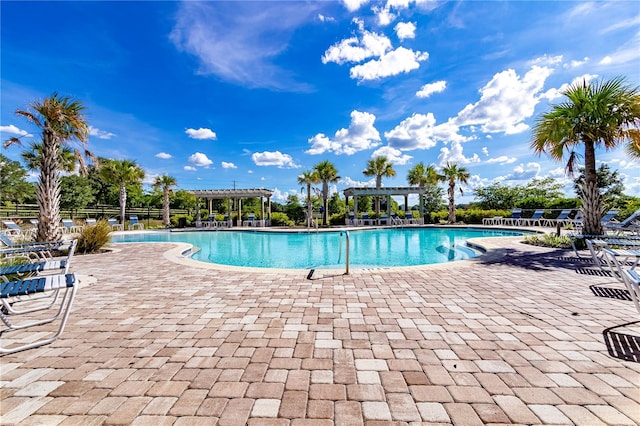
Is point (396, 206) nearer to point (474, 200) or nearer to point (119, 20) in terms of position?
point (474, 200)

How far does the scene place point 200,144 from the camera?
26.2 meters

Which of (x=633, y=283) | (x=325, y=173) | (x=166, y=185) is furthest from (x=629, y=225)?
(x=166, y=185)

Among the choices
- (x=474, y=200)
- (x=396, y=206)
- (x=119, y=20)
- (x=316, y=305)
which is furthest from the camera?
(x=396, y=206)

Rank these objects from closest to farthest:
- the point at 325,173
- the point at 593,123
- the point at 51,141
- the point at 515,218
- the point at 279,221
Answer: the point at 593,123, the point at 51,141, the point at 515,218, the point at 325,173, the point at 279,221

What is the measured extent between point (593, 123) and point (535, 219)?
11.7 meters

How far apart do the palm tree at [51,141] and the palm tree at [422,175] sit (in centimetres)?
2176

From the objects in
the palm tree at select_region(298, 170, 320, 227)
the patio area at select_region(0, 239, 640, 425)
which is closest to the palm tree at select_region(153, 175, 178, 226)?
the palm tree at select_region(298, 170, 320, 227)

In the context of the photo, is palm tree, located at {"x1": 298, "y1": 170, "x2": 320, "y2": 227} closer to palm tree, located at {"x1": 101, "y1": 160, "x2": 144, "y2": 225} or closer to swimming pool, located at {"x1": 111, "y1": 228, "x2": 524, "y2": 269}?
swimming pool, located at {"x1": 111, "y1": 228, "x2": 524, "y2": 269}

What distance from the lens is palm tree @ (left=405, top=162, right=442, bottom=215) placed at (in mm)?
23188

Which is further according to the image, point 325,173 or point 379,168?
point 379,168

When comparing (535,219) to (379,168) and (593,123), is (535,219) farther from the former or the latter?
(593,123)

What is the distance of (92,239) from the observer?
8.45 meters

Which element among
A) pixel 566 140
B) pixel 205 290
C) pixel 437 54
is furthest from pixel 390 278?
pixel 437 54

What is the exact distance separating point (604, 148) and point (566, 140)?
2.89ft
